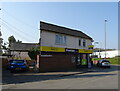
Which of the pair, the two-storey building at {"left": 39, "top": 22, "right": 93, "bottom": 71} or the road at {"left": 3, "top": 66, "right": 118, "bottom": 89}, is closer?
the road at {"left": 3, "top": 66, "right": 118, "bottom": 89}

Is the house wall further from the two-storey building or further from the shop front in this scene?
the shop front

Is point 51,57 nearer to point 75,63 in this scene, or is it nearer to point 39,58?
point 39,58

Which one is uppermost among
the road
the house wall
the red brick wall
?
the house wall

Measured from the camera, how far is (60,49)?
23422 millimetres

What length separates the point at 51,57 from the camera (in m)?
21.6

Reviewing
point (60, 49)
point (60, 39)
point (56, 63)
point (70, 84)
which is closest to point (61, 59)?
point (56, 63)

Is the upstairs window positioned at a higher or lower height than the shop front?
higher

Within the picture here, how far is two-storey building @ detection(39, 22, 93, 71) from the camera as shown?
69.2 ft

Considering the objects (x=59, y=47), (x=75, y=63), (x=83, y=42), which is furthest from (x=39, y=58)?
(x=83, y=42)

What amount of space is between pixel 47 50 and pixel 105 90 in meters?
13.4

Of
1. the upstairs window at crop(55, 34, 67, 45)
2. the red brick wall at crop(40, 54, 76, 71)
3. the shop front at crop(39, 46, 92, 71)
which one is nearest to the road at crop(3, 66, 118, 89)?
the red brick wall at crop(40, 54, 76, 71)

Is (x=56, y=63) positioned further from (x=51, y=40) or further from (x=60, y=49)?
(x=51, y=40)

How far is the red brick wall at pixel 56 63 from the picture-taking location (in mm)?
20528

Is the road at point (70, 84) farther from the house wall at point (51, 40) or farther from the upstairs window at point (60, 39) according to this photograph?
the upstairs window at point (60, 39)
